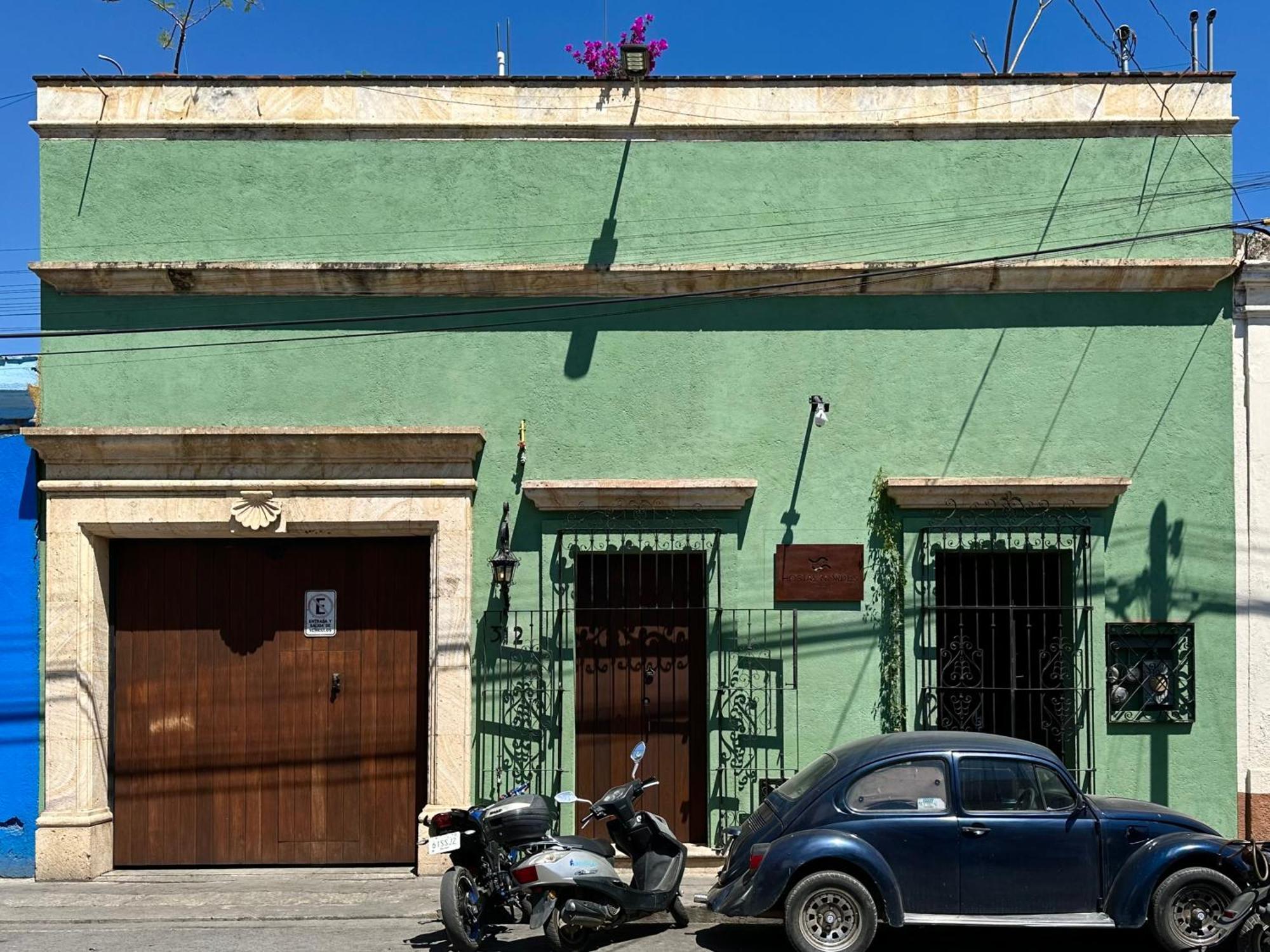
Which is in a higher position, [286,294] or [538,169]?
[538,169]

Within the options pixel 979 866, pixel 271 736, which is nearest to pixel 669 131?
pixel 271 736

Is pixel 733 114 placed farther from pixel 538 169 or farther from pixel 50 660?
pixel 50 660

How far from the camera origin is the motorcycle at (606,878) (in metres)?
7.80

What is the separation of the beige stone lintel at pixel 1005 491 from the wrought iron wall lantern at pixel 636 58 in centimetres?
384

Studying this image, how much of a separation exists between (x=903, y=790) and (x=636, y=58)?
19.7 ft

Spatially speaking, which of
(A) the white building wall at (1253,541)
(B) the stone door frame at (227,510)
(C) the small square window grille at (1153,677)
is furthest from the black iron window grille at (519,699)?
(A) the white building wall at (1253,541)

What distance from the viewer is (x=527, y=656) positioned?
10.1m

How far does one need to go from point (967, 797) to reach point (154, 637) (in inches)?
255

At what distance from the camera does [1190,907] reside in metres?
7.60

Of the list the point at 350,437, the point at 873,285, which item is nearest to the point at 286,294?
the point at 350,437

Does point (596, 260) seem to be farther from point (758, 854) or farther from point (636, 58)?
point (758, 854)

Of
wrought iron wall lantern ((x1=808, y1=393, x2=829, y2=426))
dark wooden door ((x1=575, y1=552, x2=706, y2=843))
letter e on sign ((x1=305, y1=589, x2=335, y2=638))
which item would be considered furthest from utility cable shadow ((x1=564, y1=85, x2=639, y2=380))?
letter e on sign ((x1=305, y1=589, x2=335, y2=638))

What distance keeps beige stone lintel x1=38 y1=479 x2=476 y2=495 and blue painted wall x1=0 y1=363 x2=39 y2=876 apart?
0.35 m

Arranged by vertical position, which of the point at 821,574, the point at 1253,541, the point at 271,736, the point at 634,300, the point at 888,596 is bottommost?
the point at 271,736
